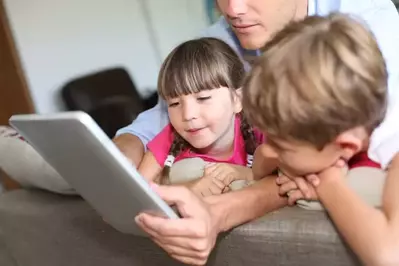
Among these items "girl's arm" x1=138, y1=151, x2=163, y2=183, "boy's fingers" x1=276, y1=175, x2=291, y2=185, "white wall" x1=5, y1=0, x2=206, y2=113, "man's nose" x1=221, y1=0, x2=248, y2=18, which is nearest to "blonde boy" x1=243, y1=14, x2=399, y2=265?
"boy's fingers" x1=276, y1=175, x2=291, y2=185

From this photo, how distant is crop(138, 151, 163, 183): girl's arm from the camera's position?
1540 millimetres

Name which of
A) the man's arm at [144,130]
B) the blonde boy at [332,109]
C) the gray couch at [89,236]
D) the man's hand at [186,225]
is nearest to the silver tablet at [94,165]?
the man's hand at [186,225]

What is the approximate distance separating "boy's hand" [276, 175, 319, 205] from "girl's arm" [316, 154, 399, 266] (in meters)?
0.05

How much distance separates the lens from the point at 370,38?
1058 mm

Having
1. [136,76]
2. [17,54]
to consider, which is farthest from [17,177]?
[136,76]

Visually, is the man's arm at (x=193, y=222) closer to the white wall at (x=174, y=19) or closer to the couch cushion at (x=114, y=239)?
the couch cushion at (x=114, y=239)

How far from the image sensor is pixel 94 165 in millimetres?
1132

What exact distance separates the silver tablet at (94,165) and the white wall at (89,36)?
171cm

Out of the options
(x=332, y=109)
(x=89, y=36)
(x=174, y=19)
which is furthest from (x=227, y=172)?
(x=174, y=19)

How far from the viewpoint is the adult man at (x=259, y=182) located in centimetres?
110

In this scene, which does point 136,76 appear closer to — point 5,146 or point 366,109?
point 5,146

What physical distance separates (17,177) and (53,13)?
4.79 feet

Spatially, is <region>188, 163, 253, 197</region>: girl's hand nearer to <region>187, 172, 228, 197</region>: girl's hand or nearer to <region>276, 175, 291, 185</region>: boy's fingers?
<region>187, 172, 228, 197</region>: girl's hand

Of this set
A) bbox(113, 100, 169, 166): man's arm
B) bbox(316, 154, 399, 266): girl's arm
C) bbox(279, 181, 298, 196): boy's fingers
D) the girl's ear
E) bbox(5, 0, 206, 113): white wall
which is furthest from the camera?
bbox(5, 0, 206, 113): white wall
